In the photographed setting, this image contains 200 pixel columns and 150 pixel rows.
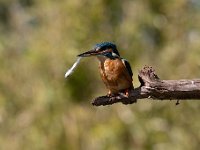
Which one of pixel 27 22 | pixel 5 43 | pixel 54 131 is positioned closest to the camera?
pixel 54 131

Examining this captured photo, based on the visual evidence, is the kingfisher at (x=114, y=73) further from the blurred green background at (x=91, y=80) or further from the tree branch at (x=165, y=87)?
the blurred green background at (x=91, y=80)

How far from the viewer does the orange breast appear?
3.92 metres

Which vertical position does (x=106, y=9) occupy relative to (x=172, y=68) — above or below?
above

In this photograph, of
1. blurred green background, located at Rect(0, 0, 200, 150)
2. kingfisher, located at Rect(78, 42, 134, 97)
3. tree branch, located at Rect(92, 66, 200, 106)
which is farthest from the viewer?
blurred green background, located at Rect(0, 0, 200, 150)

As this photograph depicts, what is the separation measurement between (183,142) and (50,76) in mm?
1595

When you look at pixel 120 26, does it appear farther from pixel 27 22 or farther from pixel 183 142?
pixel 27 22

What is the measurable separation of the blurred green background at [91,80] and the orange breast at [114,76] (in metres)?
3.51

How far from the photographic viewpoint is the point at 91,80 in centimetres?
778

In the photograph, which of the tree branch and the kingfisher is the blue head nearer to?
the kingfisher

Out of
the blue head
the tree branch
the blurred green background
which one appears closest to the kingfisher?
the blue head

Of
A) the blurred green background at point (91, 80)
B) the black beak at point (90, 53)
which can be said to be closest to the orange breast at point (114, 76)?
the black beak at point (90, 53)

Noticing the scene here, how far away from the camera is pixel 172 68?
801 cm

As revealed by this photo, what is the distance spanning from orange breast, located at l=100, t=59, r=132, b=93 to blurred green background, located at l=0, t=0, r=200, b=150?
138 inches

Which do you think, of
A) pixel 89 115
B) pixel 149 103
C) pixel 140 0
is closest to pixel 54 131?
pixel 89 115
